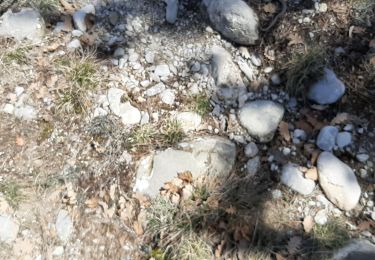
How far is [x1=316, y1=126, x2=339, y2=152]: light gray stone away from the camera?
366 centimetres

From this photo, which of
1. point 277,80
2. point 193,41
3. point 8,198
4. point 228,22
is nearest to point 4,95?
point 8,198

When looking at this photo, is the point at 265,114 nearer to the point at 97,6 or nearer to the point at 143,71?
the point at 143,71

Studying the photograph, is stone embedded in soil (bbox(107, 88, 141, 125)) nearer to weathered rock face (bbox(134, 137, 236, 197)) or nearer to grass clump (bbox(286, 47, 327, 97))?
weathered rock face (bbox(134, 137, 236, 197))

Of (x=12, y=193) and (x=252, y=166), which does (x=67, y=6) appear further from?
(x=252, y=166)

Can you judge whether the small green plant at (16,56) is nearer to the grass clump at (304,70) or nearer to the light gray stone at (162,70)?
the light gray stone at (162,70)

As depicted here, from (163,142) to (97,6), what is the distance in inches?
59.5

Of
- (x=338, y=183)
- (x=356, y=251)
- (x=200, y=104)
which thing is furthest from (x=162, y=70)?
(x=356, y=251)

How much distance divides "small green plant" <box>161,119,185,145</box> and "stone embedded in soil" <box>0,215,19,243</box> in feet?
4.35

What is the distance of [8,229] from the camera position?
3408mm

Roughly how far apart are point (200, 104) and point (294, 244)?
4.42 ft

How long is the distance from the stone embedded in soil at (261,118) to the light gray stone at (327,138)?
36cm

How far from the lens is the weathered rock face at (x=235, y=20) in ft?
13.0

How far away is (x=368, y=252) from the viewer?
10.6ft

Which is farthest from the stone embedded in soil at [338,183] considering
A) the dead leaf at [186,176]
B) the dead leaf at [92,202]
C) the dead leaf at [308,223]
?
the dead leaf at [92,202]
